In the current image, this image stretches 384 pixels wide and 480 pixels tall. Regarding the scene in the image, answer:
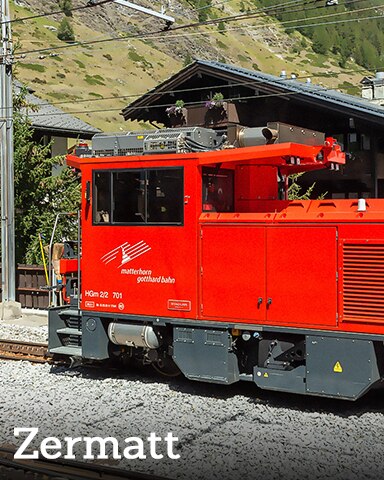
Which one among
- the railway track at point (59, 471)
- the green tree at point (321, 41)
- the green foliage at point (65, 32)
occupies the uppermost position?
the green tree at point (321, 41)

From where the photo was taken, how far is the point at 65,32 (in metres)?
125

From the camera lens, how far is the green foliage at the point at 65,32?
125125 millimetres

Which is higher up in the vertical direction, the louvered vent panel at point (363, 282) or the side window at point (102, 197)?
the side window at point (102, 197)

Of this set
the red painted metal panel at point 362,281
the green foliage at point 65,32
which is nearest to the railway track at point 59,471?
the red painted metal panel at point 362,281

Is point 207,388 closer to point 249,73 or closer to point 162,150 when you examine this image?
point 162,150

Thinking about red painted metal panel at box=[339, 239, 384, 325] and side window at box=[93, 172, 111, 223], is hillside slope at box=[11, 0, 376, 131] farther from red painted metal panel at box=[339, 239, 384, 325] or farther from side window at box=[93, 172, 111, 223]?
red painted metal panel at box=[339, 239, 384, 325]

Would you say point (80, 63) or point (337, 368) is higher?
point (80, 63)

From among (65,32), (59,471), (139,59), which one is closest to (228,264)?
(59,471)

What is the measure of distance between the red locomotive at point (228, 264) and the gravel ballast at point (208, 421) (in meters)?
0.42

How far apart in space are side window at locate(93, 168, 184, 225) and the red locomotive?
0.02 metres

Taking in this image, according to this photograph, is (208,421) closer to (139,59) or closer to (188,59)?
(139,59)

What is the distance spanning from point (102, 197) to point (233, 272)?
8.37ft

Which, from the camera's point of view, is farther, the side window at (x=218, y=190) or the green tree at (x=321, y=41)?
the green tree at (x=321, y=41)

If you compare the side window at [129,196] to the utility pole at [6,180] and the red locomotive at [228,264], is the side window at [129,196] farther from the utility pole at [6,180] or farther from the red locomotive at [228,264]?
the utility pole at [6,180]
